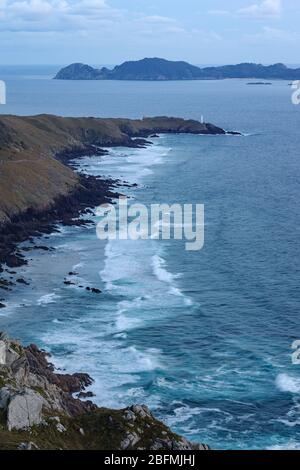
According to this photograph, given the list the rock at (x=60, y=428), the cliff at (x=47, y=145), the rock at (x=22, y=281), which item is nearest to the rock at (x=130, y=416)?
the rock at (x=60, y=428)

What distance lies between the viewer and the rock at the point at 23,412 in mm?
29203

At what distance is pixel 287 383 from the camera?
131 feet

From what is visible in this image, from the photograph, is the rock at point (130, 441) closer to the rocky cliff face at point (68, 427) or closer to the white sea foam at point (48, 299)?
the rocky cliff face at point (68, 427)

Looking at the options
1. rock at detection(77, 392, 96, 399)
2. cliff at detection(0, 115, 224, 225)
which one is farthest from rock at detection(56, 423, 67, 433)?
cliff at detection(0, 115, 224, 225)

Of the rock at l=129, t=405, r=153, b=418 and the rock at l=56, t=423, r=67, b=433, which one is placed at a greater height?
the rock at l=129, t=405, r=153, b=418

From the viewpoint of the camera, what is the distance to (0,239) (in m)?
67.5

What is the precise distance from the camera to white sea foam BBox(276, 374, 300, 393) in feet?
129

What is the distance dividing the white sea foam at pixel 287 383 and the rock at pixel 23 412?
14.3 meters

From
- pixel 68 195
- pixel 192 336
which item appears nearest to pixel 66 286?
pixel 192 336

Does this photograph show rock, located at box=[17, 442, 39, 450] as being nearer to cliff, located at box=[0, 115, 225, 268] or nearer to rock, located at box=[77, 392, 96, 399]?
rock, located at box=[77, 392, 96, 399]

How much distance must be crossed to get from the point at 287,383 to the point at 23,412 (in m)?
15.7

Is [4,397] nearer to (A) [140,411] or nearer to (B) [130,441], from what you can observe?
(B) [130,441]

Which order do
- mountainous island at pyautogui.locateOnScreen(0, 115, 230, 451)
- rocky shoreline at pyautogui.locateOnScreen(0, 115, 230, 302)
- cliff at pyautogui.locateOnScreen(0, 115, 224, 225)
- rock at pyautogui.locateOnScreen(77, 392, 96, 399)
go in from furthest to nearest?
cliff at pyautogui.locateOnScreen(0, 115, 224, 225) < rocky shoreline at pyautogui.locateOnScreen(0, 115, 230, 302) < rock at pyautogui.locateOnScreen(77, 392, 96, 399) < mountainous island at pyautogui.locateOnScreen(0, 115, 230, 451)

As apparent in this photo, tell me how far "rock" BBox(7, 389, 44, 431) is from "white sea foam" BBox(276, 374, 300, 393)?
1431cm
